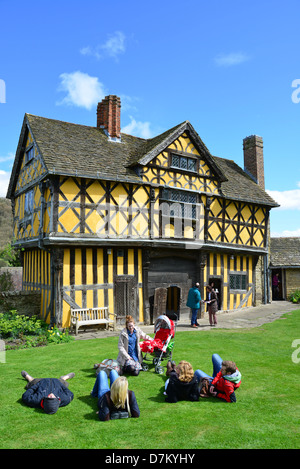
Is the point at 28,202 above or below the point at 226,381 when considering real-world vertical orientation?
above

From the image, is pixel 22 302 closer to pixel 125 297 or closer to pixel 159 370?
pixel 125 297

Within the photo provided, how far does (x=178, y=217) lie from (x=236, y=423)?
38.4 ft

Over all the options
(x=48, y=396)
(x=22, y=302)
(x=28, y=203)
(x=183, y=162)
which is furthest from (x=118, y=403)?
(x=183, y=162)

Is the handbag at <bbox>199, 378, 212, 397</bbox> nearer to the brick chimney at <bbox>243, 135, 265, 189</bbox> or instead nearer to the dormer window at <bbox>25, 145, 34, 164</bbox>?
the dormer window at <bbox>25, 145, 34, 164</bbox>

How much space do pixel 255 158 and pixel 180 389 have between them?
19.6 m

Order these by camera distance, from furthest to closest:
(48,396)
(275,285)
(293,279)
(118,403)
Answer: (275,285), (293,279), (48,396), (118,403)

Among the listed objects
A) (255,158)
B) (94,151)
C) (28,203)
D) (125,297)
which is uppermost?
(255,158)

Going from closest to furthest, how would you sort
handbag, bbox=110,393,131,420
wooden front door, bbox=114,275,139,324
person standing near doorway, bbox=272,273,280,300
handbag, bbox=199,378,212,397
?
handbag, bbox=110,393,131,420 → handbag, bbox=199,378,212,397 → wooden front door, bbox=114,275,139,324 → person standing near doorway, bbox=272,273,280,300

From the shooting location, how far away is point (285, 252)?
81.1ft

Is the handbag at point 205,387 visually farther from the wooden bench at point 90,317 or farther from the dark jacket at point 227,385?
the wooden bench at point 90,317

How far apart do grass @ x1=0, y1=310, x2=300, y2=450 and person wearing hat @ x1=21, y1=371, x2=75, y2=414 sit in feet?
0.40

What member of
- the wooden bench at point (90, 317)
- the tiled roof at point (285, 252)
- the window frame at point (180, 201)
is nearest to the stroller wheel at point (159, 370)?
the wooden bench at point (90, 317)

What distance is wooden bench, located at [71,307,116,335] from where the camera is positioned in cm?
1311

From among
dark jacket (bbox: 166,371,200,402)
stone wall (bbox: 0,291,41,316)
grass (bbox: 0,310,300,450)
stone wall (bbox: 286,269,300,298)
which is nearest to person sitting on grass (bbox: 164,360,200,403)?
dark jacket (bbox: 166,371,200,402)
